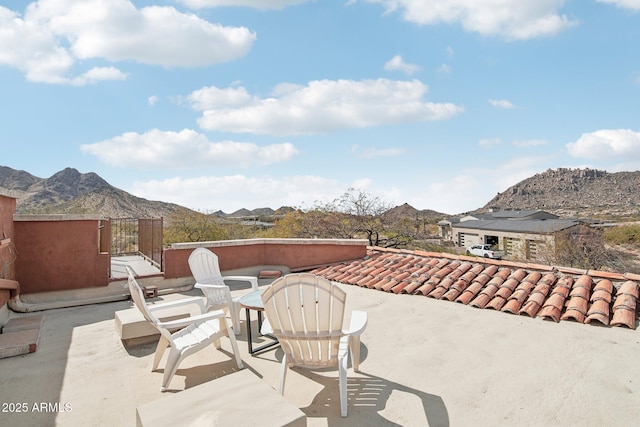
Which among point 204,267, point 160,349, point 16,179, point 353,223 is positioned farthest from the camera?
point 16,179

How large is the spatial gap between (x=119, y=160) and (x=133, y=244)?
3.59 m

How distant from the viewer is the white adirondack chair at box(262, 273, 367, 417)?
2.77 metres

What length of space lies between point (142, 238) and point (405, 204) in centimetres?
1189

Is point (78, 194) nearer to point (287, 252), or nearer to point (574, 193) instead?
point (287, 252)

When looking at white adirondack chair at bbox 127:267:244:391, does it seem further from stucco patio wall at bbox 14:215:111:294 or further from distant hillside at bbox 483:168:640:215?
distant hillside at bbox 483:168:640:215

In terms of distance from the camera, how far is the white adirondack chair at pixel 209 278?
4.32m

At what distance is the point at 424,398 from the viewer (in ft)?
9.25

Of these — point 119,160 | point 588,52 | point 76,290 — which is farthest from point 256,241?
point 588,52

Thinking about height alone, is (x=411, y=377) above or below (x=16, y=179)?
below

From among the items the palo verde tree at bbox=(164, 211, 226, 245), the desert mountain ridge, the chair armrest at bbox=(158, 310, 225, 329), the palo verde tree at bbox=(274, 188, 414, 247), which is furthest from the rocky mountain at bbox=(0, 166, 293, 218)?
the chair armrest at bbox=(158, 310, 225, 329)

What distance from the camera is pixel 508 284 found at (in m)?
5.85

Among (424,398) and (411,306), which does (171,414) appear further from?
(411,306)

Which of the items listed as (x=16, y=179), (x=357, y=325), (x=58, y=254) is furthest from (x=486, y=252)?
(x=16, y=179)

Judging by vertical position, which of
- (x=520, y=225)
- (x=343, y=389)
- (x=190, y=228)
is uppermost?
(x=190, y=228)
